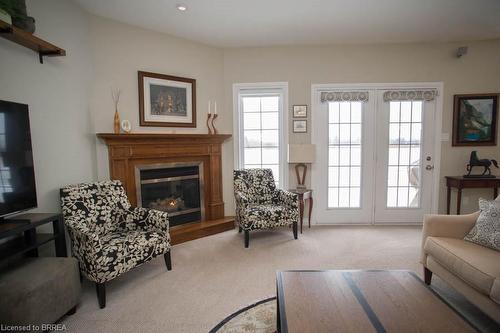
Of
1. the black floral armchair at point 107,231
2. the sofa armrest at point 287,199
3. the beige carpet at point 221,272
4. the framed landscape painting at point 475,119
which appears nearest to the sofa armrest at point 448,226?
the beige carpet at point 221,272

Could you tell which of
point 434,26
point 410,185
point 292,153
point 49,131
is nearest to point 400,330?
point 292,153

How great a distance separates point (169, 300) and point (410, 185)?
147 inches

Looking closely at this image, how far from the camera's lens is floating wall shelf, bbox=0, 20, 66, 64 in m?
1.85

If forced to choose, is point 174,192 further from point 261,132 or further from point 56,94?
point 56,94

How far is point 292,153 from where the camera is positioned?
3711 millimetres


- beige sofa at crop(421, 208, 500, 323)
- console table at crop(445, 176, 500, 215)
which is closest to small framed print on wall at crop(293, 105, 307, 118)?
beige sofa at crop(421, 208, 500, 323)

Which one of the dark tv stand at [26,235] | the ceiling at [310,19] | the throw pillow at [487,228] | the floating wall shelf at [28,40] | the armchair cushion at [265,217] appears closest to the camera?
the dark tv stand at [26,235]

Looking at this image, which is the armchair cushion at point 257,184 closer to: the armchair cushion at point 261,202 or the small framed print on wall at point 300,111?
the armchair cushion at point 261,202

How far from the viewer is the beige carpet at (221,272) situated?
191cm

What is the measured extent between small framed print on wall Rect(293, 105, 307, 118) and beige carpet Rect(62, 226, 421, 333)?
5.68ft

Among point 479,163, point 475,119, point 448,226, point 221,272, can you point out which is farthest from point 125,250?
point 475,119

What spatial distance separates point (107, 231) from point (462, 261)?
9.76 ft

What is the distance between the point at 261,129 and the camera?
4.05m

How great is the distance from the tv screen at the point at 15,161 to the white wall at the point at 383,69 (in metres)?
2.57
